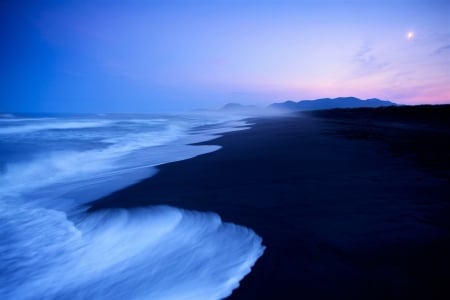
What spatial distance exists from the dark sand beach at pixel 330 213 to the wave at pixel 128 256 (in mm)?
285

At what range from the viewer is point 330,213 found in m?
3.38

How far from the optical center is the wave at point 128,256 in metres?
2.33

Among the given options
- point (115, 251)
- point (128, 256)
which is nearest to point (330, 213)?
point (128, 256)

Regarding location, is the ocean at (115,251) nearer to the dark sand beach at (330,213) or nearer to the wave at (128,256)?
the wave at (128,256)

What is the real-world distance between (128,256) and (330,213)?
2.64 m

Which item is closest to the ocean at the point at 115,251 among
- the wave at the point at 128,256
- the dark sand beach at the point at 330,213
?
the wave at the point at 128,256

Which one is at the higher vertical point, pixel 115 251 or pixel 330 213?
pixel 330 213

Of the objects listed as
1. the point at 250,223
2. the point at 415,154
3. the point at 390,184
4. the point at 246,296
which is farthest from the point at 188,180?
the point at 415,154

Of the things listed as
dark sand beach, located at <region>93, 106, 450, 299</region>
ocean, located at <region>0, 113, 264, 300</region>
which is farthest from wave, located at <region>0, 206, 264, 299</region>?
dark sand beach, located at <region>93, 106, 450, 299</region>

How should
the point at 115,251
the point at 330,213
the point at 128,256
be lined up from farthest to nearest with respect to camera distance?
the point at 330,213 → the point at 115,251 → the point at 128,256

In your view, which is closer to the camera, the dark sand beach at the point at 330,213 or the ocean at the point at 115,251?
the dark sand beach at the point at 330,213

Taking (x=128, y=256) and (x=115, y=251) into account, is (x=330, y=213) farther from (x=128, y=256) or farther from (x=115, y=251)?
(x=115, y=251)

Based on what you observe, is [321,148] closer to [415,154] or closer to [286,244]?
[415,154]

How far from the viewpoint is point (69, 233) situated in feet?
11.5
